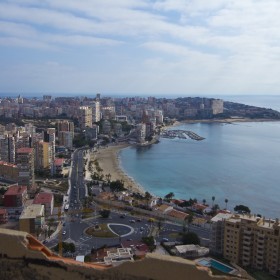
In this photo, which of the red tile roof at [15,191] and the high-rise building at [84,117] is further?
the high-rise building at [84,117]

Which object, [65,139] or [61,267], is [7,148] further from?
[61,267]

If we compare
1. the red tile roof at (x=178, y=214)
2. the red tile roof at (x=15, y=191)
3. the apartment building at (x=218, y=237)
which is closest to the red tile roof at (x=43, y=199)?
the red tile roof at (x=15, y=191)

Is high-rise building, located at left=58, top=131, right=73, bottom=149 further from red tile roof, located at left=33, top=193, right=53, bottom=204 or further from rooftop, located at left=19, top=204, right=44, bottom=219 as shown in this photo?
rooftop, located at left=19, top=204, right=44, bottom=219

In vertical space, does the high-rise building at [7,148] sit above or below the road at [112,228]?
above

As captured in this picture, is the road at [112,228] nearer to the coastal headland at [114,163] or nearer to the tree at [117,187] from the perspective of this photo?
the tree at [117,187]

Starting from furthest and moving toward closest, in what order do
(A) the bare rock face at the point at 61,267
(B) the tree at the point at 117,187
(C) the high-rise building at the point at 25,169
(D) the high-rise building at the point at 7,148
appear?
(D) the high-rise building at the point at 7,148
(B) the tree at the point at 117,187
(C) the high-rise building at the point at 25,169
(A) the bare rock face at the point at 61,267

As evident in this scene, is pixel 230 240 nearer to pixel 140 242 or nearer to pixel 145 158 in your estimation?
pixel 140 242

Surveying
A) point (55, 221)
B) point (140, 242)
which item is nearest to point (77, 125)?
point (55, 221)
